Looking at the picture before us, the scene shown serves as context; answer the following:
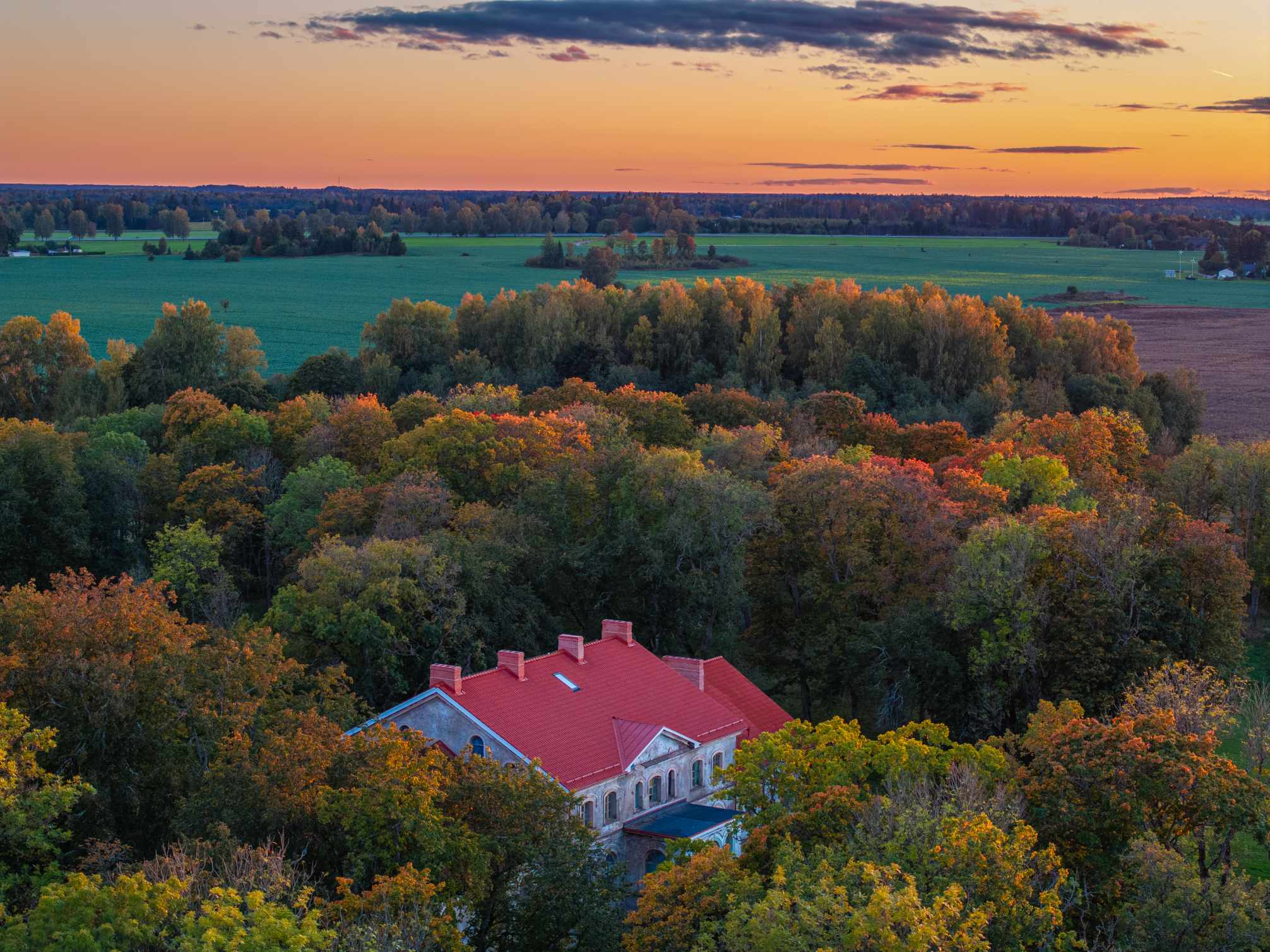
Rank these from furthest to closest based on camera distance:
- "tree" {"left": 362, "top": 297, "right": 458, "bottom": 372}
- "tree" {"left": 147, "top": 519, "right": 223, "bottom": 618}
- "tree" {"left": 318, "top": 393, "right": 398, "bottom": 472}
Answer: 1. "tree" {"left": 362, "top": 297, "right": 458, "bottom": 372}
2. "tree" {"left": 318, "top": 393, "right": 398, "bottom": 472}
3. "tree" {"left": 147, "top": 519, "right": 223, "bottom": 618}

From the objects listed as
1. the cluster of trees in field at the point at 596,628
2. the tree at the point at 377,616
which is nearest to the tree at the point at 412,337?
the cluster of trees in field at the point at 596,628

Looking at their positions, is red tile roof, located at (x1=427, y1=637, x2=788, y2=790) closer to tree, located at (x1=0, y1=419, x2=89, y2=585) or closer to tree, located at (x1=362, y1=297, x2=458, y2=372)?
tree, located at (x1=0, y1=419, x2=89, y2=585)

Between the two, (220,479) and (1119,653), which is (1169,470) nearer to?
(1119,653)

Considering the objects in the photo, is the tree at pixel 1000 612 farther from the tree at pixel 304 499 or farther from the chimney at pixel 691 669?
the tree at pixel 304 499

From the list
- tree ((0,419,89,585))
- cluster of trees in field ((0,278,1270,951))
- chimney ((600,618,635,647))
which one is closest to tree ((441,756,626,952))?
cluster of trees in field ((0,278,1270,951))

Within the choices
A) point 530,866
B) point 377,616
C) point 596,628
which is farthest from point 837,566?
point 530,866

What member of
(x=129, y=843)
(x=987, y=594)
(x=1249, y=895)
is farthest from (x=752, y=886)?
(x=987, y=594)
